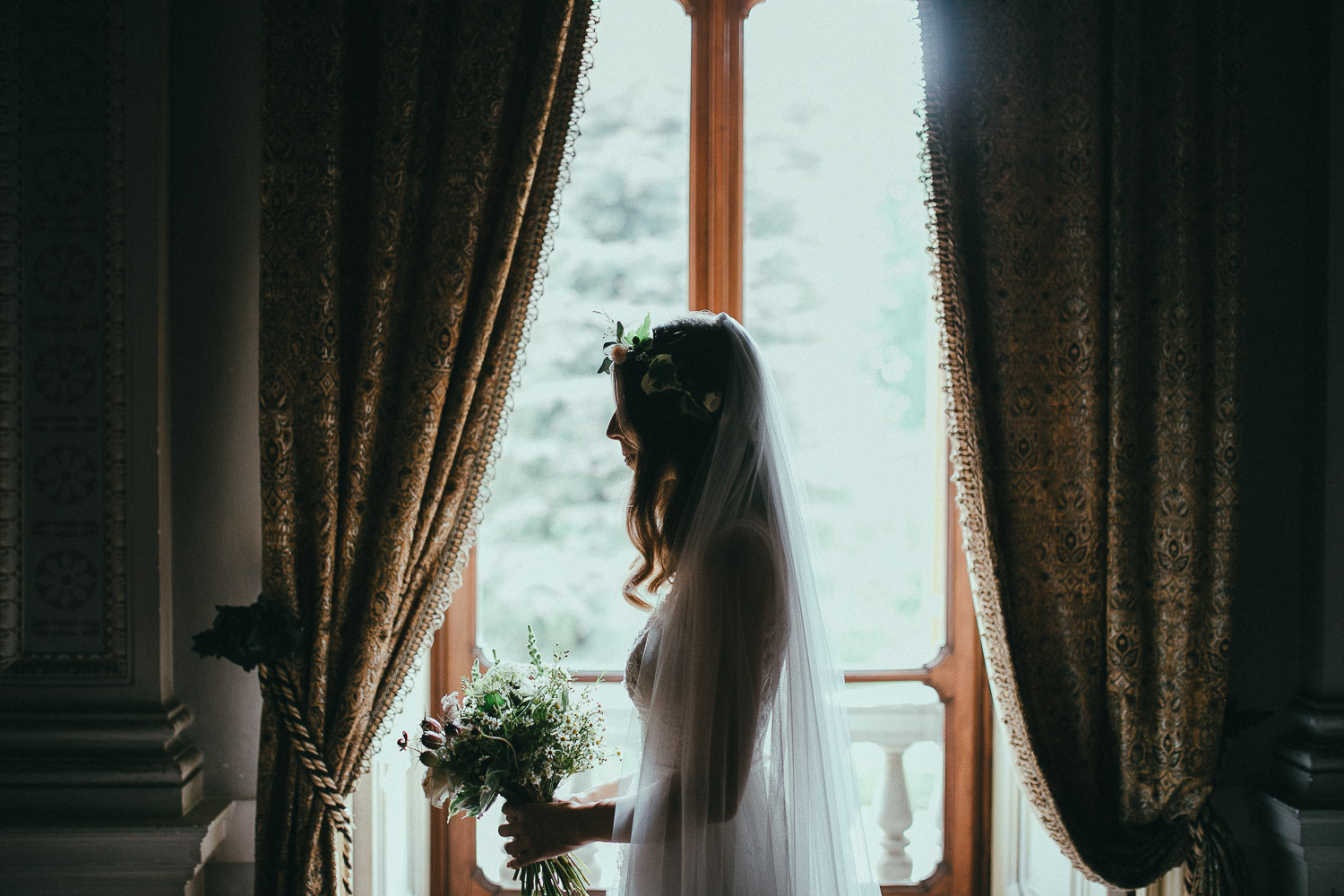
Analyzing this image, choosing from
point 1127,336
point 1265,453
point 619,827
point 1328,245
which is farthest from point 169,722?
point 1328,245

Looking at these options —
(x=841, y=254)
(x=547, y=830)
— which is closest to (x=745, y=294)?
(x=841, y=254)

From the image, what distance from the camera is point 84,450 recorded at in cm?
183

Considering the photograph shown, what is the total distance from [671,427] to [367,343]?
2.48ft

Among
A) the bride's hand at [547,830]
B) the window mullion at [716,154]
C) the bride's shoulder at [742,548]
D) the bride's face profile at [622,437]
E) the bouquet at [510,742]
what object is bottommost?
the bride's hand at [547,830]

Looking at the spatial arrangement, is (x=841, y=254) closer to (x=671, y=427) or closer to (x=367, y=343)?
(x=671, y=427)

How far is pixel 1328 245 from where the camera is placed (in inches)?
74.9

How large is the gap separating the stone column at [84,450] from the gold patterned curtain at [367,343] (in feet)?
0.89

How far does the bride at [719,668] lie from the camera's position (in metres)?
1.37

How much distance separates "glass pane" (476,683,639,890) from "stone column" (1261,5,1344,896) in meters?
1.60

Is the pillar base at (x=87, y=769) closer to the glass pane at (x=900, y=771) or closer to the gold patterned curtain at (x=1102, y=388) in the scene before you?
the glass pane at (x=900, y=771)

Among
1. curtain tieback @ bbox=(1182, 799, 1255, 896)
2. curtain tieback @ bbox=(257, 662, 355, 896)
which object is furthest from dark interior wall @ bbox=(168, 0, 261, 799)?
curtain tieback @ bbox=(1182, 799, 1255, 896)

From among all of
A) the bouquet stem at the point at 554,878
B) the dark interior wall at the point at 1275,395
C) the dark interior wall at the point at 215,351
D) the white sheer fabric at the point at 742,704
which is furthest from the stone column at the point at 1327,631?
the dark interior wall at the point at 215,351

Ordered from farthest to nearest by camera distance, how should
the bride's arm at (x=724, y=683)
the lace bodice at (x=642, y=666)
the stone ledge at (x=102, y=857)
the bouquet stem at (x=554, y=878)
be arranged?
1. the stone ledge at (x=102, y=857)
2. the bouquet stem at (x=554, y=878)
3. the lace bodice at (x=642, y=666)
4. the bride's arm at (x=724, y=683)

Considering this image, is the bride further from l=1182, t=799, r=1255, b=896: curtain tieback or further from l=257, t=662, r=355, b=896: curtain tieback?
l=1182, t=799, r=1255, b=896: curtain tieback
